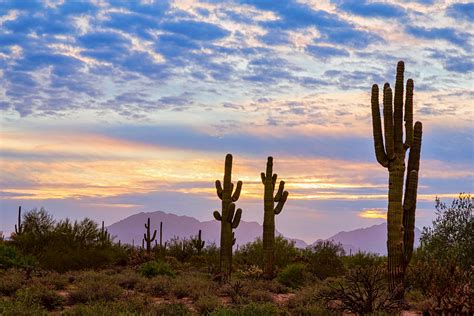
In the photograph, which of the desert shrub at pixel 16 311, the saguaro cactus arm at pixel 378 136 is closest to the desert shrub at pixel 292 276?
the saguaro cactus arm at pixel 378 136

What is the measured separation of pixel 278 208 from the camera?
26969mm

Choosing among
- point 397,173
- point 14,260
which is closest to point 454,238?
point 397,173

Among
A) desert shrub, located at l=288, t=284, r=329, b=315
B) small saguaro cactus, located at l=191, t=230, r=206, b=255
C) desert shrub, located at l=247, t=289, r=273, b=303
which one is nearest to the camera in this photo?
desert shrub, located at l=288, t=284, r=329, b=315

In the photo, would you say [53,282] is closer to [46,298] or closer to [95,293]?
[95,293]

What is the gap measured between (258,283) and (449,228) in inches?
280

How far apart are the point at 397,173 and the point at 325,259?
40.6 ft

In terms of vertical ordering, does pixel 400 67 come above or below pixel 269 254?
above

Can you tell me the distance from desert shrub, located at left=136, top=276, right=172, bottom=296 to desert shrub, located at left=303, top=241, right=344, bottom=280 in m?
9.04

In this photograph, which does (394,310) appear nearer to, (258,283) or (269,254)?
(258,283)

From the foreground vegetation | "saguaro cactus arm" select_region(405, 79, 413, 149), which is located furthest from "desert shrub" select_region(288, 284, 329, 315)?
"saguaro cactus arm" select_region(405, 79, 413, 149)

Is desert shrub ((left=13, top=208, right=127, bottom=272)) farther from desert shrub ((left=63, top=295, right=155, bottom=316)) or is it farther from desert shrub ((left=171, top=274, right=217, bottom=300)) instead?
desert shrub ((left=63, top=295, right=155, bottom=316))

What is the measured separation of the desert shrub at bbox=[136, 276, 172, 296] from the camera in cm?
1993

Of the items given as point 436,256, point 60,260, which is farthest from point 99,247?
point 436,256

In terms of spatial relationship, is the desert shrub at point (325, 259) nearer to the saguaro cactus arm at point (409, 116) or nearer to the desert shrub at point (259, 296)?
the desert shrub at point (259, 296)
